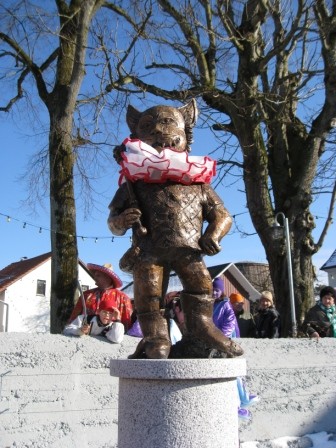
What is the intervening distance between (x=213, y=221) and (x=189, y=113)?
0.88 meters

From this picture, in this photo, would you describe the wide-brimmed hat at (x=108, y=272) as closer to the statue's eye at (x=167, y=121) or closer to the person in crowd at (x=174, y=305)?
the person in crowd at (x=174, y=305)

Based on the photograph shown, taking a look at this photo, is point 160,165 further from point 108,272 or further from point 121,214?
point 108,272

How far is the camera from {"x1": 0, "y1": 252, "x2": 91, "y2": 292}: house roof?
78.4ft

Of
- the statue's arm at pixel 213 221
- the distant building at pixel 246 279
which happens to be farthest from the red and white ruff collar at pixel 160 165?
the distant building at pixel 246 279

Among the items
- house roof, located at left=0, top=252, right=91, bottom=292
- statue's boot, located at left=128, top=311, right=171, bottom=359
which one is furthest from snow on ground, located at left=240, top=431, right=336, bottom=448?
house roof, located at left=0, top=252, right=91, bottom=292

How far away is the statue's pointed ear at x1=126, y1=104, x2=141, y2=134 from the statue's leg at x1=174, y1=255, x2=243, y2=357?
1.05 m

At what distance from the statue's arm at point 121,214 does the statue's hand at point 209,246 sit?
43 cm

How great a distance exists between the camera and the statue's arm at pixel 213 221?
3281mm

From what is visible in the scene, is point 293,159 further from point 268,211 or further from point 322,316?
point 322,316

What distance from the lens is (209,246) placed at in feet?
10.7

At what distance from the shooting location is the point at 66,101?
7277 millimetres

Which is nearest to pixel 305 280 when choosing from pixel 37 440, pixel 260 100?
pixel 260 100

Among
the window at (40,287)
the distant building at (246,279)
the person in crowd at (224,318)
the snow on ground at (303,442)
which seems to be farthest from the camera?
the distant building at (246,279)

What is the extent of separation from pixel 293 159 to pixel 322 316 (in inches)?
146
